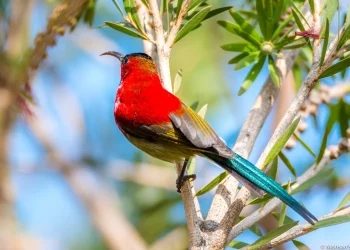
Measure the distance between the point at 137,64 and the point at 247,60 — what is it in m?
0.78

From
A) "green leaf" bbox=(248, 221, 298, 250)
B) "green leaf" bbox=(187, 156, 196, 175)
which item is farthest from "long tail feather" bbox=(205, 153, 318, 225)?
"green leaf" bbox=(187, 156, 196, 175)

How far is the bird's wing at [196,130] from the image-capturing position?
269cm

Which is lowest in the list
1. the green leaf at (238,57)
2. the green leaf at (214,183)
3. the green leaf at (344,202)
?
the green leaf at (344,202)

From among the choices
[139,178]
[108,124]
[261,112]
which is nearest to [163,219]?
[139,178]

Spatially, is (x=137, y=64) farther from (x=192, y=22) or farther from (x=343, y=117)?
(x=343, y=117)

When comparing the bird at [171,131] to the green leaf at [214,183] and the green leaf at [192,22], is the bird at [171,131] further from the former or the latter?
the green leaf at [192,22]

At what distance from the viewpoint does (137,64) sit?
342 cm

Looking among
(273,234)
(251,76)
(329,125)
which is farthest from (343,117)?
(273,234)

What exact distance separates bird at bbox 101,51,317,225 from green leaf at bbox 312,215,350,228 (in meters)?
0.22

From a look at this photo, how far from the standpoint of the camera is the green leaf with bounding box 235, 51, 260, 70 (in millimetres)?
2861

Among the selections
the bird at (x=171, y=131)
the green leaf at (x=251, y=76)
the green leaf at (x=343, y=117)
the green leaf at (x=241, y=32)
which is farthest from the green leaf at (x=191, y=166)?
the green leaf at (x=343, y=117)

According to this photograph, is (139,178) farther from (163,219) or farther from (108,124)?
(108,124)

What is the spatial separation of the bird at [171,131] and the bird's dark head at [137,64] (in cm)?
1

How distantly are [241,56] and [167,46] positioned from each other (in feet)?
1.64
